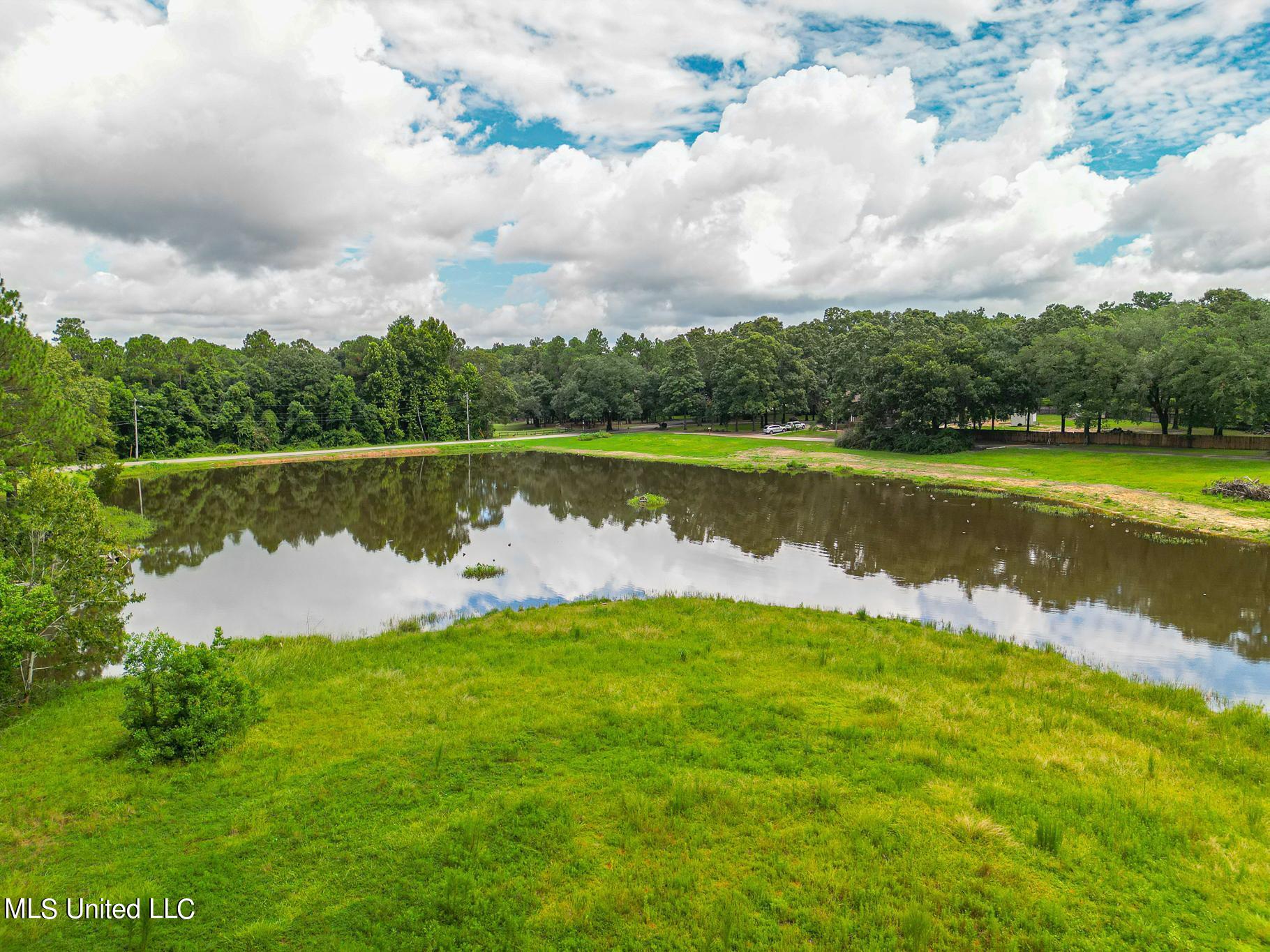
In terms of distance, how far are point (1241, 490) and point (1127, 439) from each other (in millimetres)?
24169

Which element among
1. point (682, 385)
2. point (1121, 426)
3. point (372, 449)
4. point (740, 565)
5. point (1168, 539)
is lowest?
point (740, 565)

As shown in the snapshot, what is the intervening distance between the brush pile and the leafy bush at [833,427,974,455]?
76.9 feet

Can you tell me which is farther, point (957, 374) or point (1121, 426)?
point (1121, 426)

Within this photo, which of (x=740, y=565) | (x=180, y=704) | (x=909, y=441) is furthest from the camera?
(x=909, y=441)

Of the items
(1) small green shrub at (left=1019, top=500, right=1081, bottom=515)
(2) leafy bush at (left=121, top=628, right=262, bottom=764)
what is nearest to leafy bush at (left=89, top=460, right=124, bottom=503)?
(2) leafy bush at (left=121, top=628, right=262, bottom=764)

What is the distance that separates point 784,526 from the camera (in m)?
30.0

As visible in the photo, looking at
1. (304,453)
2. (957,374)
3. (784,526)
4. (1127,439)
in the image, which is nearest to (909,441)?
(957,374)

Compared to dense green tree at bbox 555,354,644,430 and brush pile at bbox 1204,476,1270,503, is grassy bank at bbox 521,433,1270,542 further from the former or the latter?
dense green tree at bbox 555,354,644,430

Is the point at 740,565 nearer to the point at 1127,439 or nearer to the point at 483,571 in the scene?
the point at 483,571

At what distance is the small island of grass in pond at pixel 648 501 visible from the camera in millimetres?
35656

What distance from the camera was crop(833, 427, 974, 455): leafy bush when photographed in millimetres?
55562

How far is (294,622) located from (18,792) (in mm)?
9710

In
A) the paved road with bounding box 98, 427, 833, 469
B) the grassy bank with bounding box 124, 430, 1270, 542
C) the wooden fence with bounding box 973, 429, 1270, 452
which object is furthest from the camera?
the paved road with bounding box 98, 427, 833, 469

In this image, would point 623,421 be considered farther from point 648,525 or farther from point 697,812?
point 697,812
